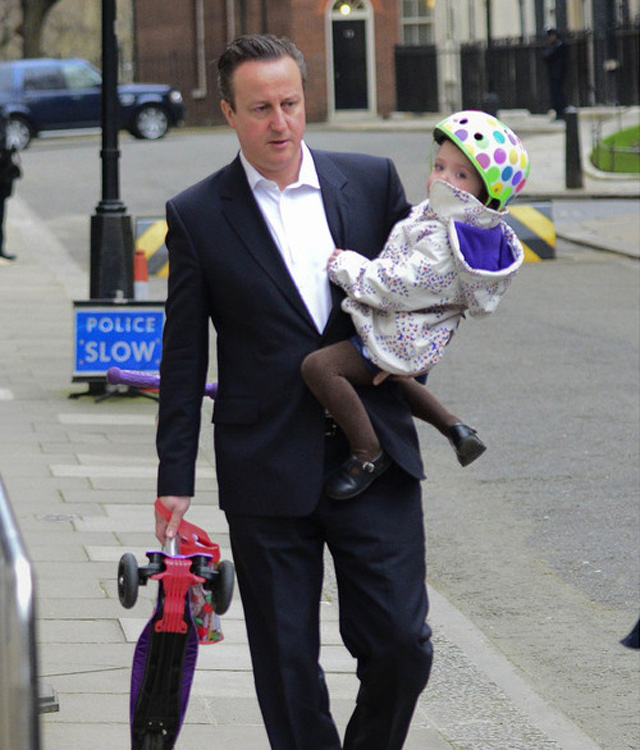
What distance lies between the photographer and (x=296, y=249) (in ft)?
12.5

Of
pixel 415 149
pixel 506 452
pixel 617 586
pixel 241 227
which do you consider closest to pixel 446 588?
pixel 617 586

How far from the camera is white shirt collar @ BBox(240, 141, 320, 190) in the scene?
382cm

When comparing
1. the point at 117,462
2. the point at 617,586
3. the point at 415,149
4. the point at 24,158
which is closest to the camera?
the point at 617,586

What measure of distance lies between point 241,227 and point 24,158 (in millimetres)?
31004

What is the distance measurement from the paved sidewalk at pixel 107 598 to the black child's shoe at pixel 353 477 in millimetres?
1211

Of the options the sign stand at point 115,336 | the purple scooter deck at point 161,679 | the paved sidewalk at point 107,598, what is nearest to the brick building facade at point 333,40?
the paved sidewalk at point 107,598

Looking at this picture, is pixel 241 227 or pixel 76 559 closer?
pixel 241 227

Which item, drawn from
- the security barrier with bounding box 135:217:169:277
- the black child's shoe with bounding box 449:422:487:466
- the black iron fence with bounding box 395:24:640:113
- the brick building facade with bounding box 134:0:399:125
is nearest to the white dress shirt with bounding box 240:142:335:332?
the black child's shoe with bounding box 449:422:487:466

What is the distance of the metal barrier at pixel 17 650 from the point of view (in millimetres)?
2107

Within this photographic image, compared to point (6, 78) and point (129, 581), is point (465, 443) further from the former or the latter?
point (6, 78)

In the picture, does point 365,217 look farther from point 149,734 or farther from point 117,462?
point 117,462

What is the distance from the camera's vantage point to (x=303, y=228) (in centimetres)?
383

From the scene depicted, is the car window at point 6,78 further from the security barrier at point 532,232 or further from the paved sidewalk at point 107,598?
the paved sidewalk at point 107,598

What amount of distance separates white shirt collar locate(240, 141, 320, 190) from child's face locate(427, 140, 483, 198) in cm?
28
